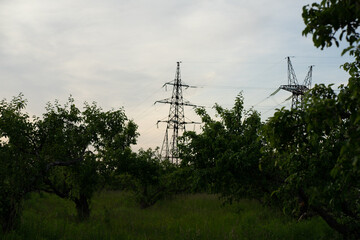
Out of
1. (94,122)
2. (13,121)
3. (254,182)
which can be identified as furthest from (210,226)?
(13,121)

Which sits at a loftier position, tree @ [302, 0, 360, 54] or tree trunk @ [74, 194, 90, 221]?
tree @ [302, 0, 360, 54]

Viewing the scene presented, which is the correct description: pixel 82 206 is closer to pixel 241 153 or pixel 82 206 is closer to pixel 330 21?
pixel 241 153

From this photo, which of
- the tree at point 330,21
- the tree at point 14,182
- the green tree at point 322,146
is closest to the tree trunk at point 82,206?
the tree at point 14,182

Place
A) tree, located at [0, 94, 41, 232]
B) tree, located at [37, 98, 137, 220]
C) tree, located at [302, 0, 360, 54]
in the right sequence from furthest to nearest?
tree, located at [37, 98, 137, 220] → tree, located at [0, 94, 41, 232] → tree, located at [302, 0, 360, 54]

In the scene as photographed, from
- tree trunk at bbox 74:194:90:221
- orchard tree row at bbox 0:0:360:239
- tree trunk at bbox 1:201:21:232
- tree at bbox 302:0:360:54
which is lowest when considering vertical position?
tree trunk at bbox 74:194:90:221

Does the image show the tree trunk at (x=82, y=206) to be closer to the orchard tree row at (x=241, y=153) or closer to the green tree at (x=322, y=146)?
the orchard tree row at (x=241, y=153)

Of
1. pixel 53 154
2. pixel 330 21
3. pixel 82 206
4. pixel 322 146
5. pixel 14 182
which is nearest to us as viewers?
pixel 330 21

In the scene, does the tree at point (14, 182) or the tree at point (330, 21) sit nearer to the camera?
the tree at point (330, 21)

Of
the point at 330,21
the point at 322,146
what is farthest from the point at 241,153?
the point at 330,21

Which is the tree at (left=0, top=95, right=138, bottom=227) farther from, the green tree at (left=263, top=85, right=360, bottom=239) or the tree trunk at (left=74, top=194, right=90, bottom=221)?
the green tree at (left=263, top=85, right=360, bottom=239)

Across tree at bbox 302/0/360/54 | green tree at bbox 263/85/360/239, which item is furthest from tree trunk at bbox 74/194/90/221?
tree at bbox 302/0/360/54

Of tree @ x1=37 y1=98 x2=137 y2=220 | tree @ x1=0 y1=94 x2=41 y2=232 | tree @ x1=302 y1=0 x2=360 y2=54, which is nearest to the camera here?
tree @ x1=302 y1=0 x2=360 y2=54

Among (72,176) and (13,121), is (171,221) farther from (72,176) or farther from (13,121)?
(13,121)

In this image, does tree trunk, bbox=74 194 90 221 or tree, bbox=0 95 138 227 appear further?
tree trunk, bbox=74 194 90 221
